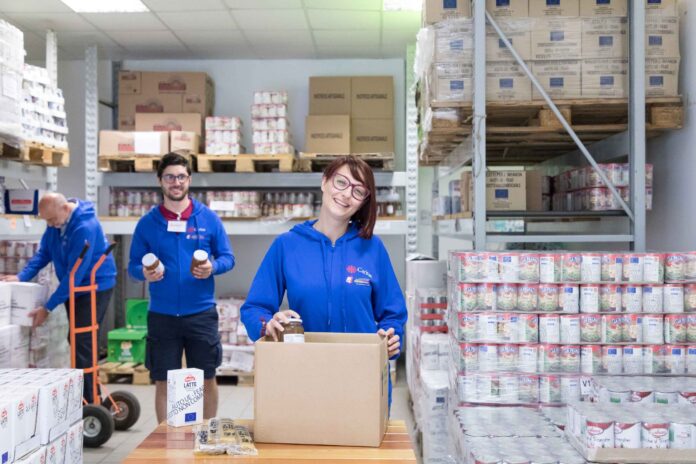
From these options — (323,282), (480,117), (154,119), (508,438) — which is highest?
(154,119)

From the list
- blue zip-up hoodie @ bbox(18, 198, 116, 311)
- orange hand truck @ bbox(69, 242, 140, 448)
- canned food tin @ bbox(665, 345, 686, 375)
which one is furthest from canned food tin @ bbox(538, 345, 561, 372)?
blue zip-up hoodie @ bbox(18, 198, 116, 311)

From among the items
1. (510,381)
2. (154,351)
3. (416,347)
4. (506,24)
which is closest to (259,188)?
(416,347)

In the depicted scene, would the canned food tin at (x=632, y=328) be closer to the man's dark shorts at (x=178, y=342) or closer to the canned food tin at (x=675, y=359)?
the canned food tin at (x=675, y=359)

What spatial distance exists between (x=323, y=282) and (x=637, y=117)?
2425 millimetres

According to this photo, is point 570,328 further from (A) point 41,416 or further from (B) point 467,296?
(A) point 41,416

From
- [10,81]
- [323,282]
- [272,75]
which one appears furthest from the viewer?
[272,75]

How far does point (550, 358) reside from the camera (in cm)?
385

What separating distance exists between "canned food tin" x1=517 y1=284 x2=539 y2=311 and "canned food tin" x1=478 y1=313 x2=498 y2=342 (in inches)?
6.8

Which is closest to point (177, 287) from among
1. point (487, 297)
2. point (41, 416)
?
point (41, 416)

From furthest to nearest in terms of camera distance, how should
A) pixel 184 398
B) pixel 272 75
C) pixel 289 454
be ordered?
pixel 272 75 < pixel 184 398 < pixel 289 454

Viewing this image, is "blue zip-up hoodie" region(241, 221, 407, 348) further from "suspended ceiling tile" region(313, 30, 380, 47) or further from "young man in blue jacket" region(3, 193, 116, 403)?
"suspended ceiling tile" region(313, 30, 380, 47)

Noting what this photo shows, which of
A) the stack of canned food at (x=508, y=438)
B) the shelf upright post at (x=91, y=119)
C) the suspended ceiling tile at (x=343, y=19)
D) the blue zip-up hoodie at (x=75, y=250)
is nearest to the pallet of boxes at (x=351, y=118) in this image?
the suspended ceiling tile at (x=343, y=19)

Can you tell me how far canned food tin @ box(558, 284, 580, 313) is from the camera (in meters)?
3.85

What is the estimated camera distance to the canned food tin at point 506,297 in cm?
387
